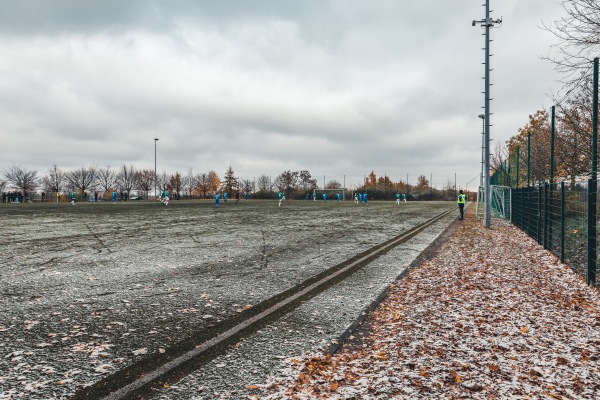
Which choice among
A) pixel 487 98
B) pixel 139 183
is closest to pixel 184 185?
pixel 139 183

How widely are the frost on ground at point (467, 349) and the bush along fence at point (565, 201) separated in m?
1.52

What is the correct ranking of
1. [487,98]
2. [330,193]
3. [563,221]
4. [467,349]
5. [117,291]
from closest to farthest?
[467,349] → [117,291] → [563,221] → [487,98] → [330,193]

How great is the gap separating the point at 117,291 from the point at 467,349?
5023 millimetres

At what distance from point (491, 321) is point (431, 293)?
136cm

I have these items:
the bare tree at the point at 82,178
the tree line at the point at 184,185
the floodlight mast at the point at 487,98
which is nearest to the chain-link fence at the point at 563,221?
the floodlight mast at the point at 487,98

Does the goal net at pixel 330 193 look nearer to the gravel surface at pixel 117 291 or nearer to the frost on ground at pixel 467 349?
the gravel surface at pixel 117 291

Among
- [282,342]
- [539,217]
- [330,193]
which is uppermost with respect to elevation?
[330,193]

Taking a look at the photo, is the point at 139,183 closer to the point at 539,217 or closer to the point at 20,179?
the point at 20,179

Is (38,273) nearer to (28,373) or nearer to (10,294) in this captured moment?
(10,294)

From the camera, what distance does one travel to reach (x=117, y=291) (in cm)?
630

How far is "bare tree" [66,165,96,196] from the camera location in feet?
339

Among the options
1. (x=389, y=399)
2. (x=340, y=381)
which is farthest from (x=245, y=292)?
(x=389, y=399)

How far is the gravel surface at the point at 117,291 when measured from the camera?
12.3 feet

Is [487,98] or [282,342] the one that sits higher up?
[487,98]
